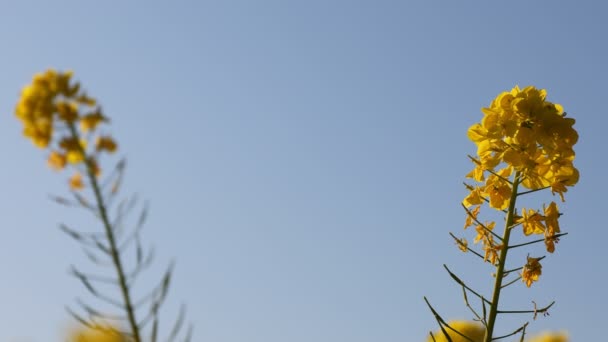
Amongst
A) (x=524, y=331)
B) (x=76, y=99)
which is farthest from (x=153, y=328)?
(x=524, y=331)

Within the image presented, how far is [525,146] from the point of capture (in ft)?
18.9

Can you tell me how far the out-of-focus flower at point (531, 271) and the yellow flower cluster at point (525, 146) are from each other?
0.45 meters

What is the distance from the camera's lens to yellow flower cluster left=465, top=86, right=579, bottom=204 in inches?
227

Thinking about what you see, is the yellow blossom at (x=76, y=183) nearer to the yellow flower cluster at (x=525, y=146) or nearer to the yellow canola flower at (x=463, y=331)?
the yellow flower cluster at (x=525, y=146)

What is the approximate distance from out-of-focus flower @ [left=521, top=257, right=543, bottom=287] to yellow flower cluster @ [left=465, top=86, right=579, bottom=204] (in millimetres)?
453

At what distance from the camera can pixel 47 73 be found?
159 inches

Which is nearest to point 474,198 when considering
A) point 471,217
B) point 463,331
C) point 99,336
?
point 471,217

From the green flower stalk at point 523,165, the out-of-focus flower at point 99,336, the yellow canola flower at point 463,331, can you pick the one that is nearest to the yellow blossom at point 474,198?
the green flower stalk at point 523,165

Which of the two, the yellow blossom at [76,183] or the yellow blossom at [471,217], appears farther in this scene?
the yellow blossom at [471,217]

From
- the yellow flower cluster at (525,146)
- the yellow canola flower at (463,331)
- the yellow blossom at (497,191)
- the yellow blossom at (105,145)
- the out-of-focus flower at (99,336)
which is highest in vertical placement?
the yellow canola flower at (463,331)

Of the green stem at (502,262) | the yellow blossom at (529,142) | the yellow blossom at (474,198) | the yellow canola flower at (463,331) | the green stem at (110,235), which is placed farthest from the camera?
the yellow canola flower at (463,331)

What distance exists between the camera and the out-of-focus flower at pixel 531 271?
226 inches

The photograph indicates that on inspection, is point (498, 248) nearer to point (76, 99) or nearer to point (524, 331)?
point (524, 331)

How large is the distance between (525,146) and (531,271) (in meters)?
0.88
